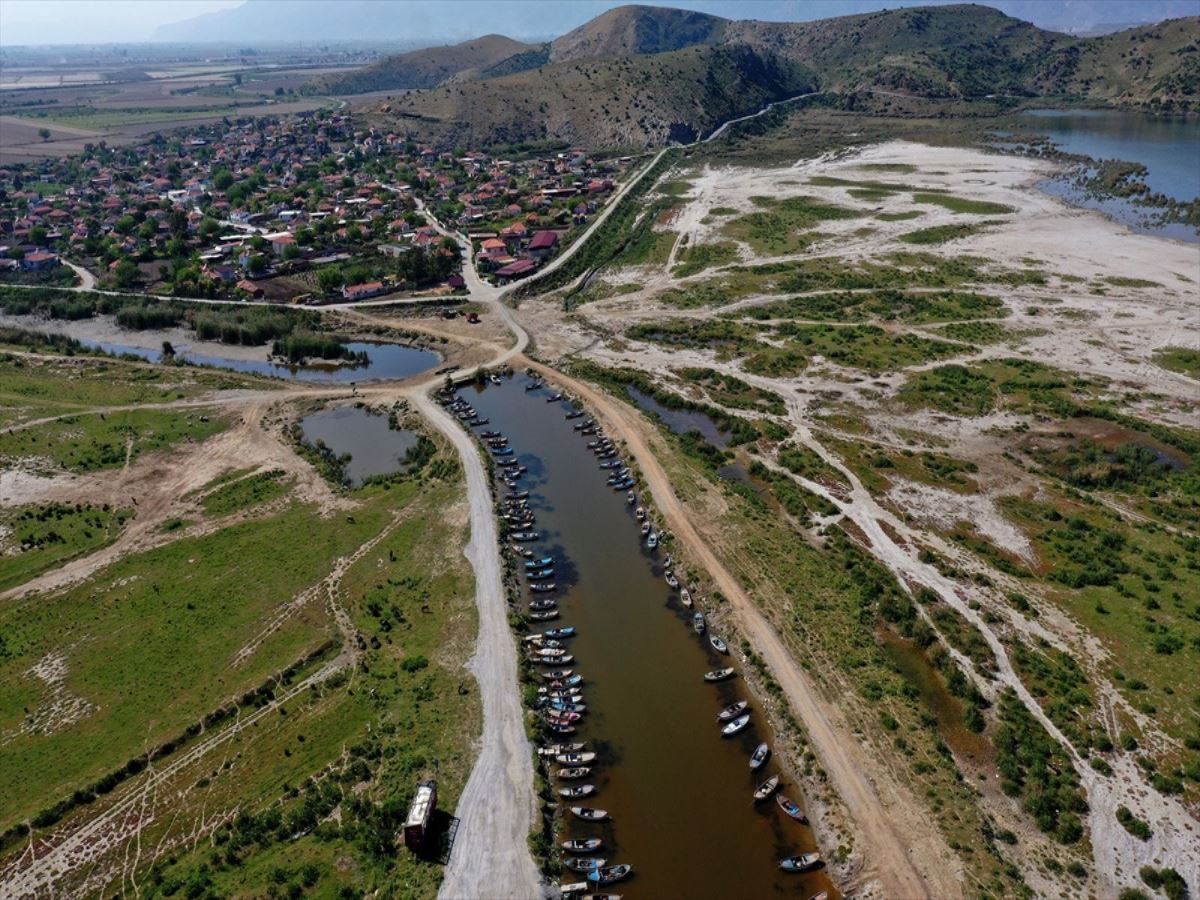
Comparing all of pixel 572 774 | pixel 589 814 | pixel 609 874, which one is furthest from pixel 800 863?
pixel 572 774

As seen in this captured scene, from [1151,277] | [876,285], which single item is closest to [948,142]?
[1151,277]

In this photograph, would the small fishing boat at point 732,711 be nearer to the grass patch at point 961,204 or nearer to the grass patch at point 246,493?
the grass patch at point 246,493

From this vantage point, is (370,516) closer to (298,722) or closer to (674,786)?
(298,722)

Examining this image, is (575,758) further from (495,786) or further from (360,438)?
(360,438)

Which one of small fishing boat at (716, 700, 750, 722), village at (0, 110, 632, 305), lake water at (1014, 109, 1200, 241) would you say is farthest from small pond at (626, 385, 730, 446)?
lake water at (1014, 109, 1200, 241)

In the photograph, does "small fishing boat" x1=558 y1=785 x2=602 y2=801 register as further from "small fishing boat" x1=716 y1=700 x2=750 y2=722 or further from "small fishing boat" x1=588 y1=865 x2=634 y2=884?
"small fishing boat" x1=716 y1=700 x2=750 y2=722

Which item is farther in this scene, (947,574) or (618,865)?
(947,574)

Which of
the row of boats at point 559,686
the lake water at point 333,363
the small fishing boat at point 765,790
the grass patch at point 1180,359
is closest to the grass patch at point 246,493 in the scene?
the row of boats at point 559,686
